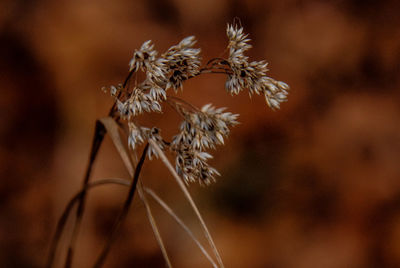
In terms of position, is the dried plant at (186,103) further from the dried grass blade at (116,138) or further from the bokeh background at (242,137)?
the bokeh background at (242,137)

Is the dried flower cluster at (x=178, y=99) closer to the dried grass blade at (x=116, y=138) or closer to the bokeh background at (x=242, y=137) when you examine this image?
the dried grass blade at (x=116, y=138)

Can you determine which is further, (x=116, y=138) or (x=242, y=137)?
(x=242, y=137)

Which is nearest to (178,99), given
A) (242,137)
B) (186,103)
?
(186,103)

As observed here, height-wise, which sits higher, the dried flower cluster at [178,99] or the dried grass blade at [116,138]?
the dried flower cluster at [178,99]

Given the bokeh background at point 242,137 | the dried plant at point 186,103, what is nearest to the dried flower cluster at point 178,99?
the dried plant at point 186,103

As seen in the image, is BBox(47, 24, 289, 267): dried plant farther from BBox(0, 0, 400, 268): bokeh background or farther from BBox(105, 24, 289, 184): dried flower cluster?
BBox(0, 0, 400, 268): bokeh background

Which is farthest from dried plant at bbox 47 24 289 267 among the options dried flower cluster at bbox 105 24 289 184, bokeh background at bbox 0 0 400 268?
bokeh background at bbox 0 0 400 268

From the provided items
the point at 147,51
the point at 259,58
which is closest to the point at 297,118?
the point at 259,58

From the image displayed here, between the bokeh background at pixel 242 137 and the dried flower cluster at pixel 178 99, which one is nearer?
the dried flower cluster at pixel 178 99

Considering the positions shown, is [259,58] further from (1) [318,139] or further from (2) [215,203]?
(2) [215,203]

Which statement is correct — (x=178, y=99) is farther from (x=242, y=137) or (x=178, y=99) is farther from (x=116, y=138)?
(x=242, y=137)
